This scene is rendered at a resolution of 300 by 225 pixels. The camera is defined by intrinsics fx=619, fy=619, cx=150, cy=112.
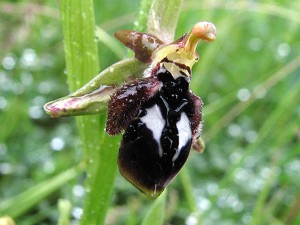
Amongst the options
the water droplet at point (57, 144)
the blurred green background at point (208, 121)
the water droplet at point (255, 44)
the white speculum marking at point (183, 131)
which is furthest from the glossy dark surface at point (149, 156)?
the water droplet at point (255, 44)

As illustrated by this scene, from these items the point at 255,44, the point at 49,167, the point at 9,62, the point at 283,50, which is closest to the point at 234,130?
the point at 283,50

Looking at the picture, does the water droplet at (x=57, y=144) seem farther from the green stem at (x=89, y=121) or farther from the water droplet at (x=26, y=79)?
the green stem at (x=89, y=121)

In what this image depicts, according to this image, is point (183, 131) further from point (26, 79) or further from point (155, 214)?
point (26, 79)

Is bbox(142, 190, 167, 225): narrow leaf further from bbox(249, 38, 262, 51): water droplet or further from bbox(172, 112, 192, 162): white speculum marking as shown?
bbox(249, 38, 262, 51): water droplet

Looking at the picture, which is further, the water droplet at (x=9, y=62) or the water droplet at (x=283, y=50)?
the water droplet at (x=283, y=50)

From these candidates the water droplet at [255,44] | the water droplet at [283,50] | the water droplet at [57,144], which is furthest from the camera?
the water droplet at [255,44]
